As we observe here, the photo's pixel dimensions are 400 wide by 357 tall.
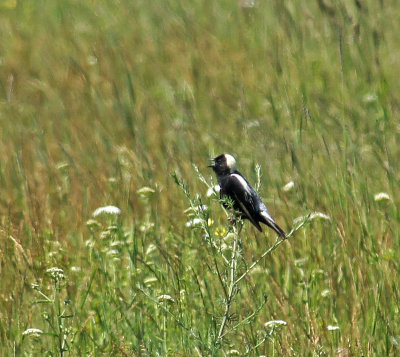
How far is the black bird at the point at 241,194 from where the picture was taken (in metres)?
3.49

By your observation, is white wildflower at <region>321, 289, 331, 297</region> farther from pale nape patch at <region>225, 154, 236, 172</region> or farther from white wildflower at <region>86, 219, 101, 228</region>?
white wildflower at <region>86, 219, 101, 228</region>

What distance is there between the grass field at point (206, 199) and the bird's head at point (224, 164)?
0.10m

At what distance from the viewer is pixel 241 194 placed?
3.63 meters

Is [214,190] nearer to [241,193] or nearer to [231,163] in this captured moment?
[241,193]

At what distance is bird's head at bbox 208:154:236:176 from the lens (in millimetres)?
3803

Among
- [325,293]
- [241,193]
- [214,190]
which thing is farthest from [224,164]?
[214,190]

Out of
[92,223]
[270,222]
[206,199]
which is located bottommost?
[270,222]

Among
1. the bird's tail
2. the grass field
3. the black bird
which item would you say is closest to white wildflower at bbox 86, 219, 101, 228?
the grass field

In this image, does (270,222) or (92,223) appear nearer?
(270,222)

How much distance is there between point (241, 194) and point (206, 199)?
0.18m

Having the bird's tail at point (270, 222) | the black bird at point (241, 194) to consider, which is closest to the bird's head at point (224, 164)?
the black bird at point (241, 194)

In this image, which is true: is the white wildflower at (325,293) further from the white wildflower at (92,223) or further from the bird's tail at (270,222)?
the white wildflower at (92,223)

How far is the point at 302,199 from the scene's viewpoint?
3.56m

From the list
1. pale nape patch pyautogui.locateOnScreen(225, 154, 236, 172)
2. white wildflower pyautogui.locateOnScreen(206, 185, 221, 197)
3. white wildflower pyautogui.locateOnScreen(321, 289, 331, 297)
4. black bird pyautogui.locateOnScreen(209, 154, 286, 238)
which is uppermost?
pale nape patch pyautogui.locateOnScreen(225, 154, 236, 172)
